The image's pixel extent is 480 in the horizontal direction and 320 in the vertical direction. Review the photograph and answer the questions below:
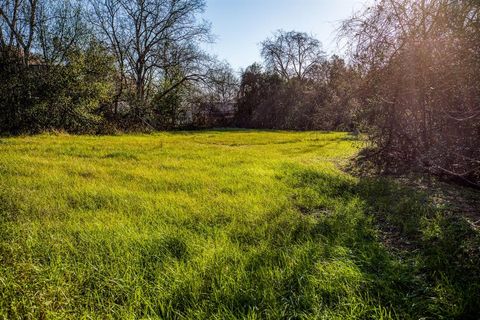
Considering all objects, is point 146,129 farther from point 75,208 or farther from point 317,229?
point 317,229

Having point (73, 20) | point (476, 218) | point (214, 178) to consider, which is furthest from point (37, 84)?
point (476, 218)

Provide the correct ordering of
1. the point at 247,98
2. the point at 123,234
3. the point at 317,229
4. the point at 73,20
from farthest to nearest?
the point at 247,98, the point at 73,20, the point at 317,229, the point at 123,234

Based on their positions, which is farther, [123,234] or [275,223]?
[275,223]

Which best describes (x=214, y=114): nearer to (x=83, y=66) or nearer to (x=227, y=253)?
(x=83, y=66)

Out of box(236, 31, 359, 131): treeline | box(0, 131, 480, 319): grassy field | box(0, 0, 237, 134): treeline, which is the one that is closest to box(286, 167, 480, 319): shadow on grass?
box(0, 131, 480, 319): grassy field

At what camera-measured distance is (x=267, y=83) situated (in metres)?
39.0

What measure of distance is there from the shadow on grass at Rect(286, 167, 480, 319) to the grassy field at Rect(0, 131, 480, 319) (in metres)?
0.01

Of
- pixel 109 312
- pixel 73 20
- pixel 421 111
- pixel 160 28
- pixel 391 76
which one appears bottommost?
pixel 109 312

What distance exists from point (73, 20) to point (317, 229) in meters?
17.9

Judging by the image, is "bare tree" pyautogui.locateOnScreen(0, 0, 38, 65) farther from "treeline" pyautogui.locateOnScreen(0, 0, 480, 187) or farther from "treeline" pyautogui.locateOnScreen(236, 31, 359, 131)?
"treeline" pyautogui.locateOnScreen(236, 31, 359, 131)

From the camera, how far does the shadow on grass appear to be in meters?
2.30

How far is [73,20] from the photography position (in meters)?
16.4

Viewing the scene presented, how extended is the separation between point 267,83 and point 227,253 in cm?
3767

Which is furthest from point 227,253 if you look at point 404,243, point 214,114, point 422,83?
point 214,114
